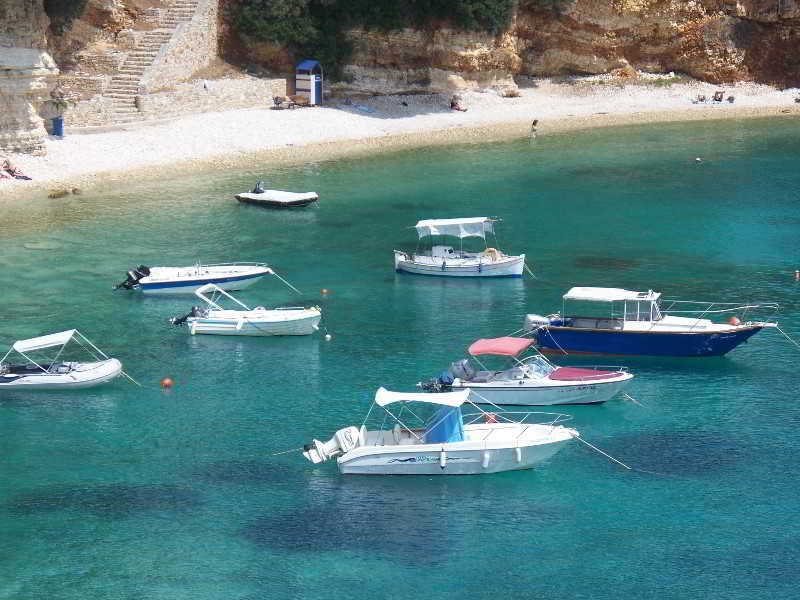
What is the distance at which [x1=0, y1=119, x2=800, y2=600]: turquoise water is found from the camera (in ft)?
112

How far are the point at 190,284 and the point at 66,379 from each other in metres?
12.7

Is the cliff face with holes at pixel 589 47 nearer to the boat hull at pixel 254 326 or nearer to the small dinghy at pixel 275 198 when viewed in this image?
the small dinghy at pixel 275 198

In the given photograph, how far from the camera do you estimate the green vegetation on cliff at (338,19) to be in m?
95.1

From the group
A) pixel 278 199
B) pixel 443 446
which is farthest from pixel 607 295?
pixel 278 199

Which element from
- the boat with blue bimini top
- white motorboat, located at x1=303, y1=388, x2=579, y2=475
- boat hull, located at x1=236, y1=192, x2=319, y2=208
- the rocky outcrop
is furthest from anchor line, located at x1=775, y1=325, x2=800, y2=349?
the rocky outcrop

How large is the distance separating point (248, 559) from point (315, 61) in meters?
68.4

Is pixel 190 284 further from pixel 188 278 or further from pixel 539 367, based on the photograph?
pixel 539 367

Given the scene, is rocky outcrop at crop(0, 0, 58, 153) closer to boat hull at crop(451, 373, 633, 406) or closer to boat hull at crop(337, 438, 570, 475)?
boat hull at crop(451, 373, 633, 406)

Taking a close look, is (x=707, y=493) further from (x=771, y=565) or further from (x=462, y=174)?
(x=462, y=174)

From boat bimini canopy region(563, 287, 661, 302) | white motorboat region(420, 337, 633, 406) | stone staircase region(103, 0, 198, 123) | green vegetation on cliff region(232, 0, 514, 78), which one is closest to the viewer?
white motorboat region(420, 337, 633, 406)

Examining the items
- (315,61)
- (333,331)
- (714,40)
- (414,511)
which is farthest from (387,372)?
(714,40)

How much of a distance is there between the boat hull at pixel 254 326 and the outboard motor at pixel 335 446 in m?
13.3

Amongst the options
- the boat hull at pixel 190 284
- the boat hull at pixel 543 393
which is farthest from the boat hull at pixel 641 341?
the boat hull at pixel 190 284

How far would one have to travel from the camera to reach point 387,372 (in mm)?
48344
